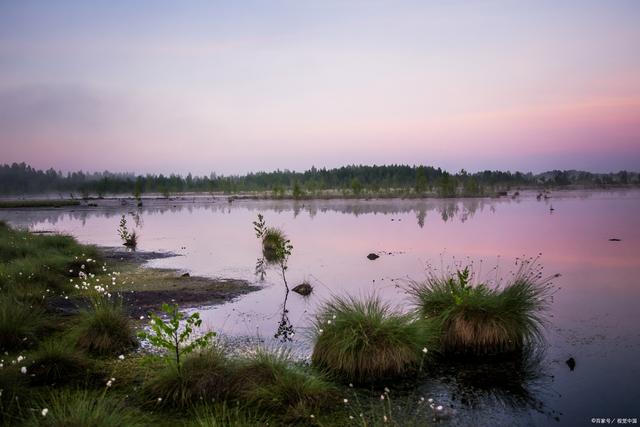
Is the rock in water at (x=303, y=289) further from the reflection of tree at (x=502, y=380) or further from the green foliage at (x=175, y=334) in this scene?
the green foliage at (x=175, y=334)

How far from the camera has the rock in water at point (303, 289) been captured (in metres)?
19.2

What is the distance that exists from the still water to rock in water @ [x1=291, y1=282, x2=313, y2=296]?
1.15 ft

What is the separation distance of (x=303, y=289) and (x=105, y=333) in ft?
29.6

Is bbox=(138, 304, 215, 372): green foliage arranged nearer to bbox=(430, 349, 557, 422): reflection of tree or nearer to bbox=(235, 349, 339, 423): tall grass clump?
bbox=(235, 349, 339, 423): tall grass clump

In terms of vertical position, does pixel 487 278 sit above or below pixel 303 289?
above

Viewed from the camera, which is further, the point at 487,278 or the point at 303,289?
the point at 487,278

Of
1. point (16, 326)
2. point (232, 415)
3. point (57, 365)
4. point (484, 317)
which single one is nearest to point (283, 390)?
point (232, 415)

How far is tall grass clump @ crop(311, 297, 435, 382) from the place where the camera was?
1005 centimetres

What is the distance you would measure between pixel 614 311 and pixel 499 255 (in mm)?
12443

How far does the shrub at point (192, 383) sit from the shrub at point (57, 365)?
1.70m

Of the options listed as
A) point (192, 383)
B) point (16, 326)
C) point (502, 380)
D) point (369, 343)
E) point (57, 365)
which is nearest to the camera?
point (192, 383)

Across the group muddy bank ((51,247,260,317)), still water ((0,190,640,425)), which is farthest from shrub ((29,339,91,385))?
still water ((0,190,640,425))

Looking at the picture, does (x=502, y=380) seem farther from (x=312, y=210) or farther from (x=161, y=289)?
(x=312, y=210)

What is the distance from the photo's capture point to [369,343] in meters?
10.2
